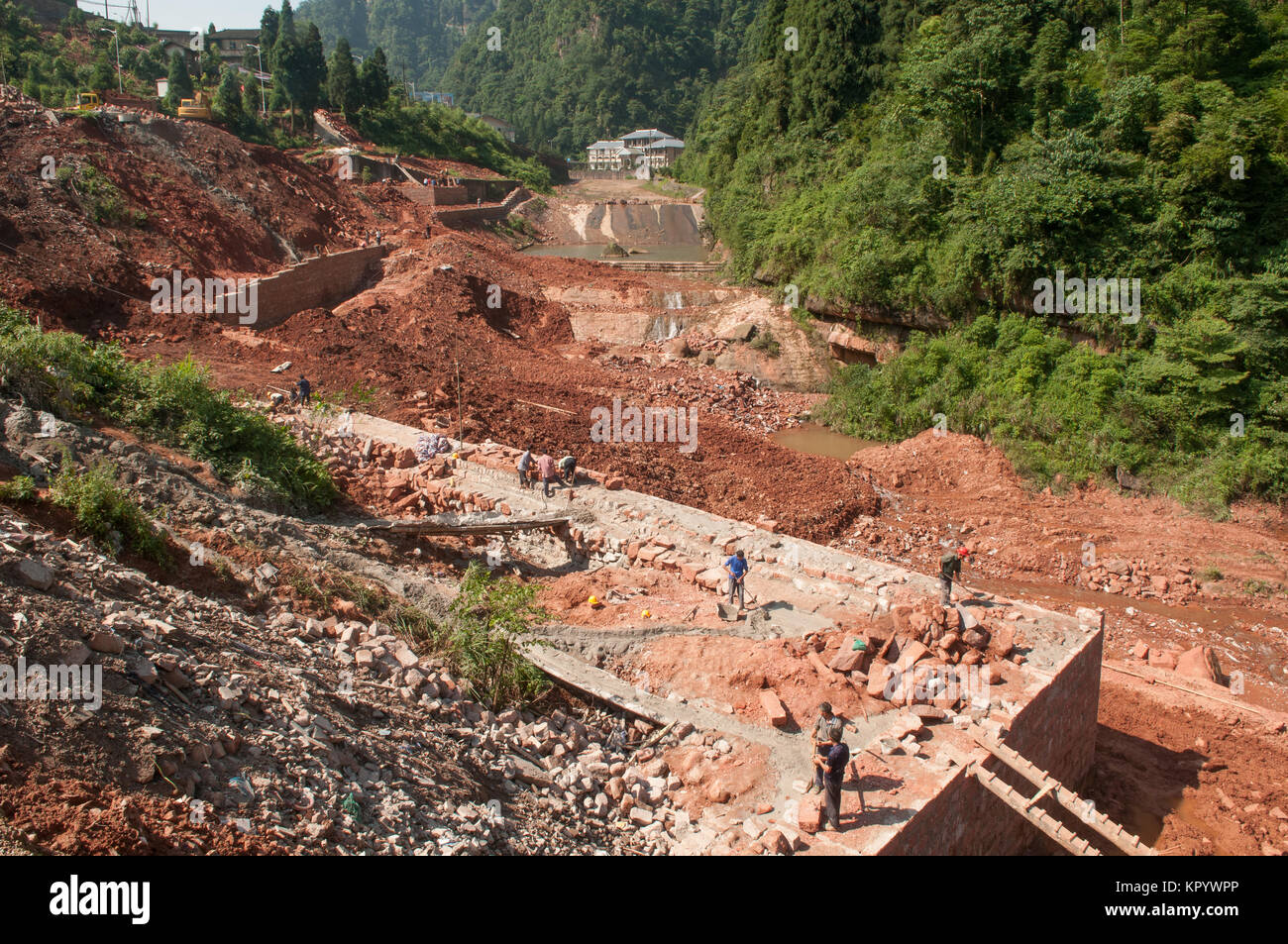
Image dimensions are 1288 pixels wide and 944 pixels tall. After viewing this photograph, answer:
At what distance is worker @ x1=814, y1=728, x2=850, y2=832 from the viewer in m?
6.29

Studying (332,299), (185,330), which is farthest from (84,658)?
(332,299)

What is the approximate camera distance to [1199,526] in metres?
14.2

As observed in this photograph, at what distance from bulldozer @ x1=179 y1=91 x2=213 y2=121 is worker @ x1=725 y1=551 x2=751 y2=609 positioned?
111 feet

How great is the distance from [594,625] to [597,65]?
87.3 metres

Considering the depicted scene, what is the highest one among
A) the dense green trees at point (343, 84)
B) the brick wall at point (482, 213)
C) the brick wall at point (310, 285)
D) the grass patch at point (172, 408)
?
the dense green trees at point (343, 84)

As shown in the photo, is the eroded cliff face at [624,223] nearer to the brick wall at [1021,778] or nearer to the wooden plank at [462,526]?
the wooden plank at [462,526]

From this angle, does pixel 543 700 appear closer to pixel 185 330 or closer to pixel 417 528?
pixel 417 528

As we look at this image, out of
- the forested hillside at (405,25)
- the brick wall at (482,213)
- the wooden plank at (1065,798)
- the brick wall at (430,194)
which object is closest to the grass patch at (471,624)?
the wooden plank at (1065,798)

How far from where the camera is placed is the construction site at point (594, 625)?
564 cm

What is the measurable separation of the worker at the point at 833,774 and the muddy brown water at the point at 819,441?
12419 mm

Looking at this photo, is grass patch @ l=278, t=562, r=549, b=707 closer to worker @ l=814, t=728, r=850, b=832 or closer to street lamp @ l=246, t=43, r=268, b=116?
worker @ l=814, t=728, r=850, b=832

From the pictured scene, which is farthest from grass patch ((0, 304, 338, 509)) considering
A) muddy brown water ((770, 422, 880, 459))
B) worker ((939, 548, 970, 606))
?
muddy brown water ((770, 422, 880, 459))

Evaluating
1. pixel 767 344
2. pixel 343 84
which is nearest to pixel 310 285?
pixel 767 344

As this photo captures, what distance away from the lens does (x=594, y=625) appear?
9.48m
